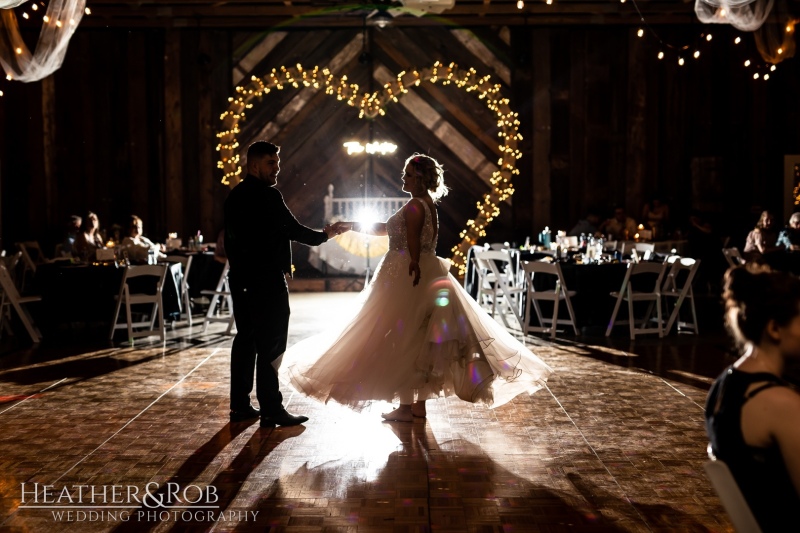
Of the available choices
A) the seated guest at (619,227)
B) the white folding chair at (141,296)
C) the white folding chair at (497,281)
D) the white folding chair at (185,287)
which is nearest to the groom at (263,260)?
the white folding chair at (141,296)

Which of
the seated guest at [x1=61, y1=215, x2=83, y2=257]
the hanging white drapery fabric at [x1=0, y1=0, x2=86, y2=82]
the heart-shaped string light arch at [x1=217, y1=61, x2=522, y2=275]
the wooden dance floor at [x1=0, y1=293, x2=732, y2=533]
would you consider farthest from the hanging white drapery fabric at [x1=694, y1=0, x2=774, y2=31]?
the seated guest at [x1=61, y1=215, x2=83, y2=257]

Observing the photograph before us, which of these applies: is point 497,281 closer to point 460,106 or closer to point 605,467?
point 605,467

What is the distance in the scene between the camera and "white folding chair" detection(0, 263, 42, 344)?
789 centimetres

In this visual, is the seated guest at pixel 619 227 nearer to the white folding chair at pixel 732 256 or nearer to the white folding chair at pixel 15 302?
the white folding chair at pixel 732 256

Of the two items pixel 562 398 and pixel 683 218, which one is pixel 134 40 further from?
pixel 562 398

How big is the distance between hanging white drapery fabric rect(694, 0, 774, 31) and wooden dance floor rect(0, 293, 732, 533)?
3.52 meters

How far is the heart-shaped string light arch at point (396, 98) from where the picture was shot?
42.7 feet

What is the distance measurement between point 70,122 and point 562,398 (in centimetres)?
1079

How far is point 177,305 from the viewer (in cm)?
887

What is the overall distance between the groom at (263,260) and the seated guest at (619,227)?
827 centimetres

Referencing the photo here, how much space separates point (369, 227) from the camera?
522 centimetres

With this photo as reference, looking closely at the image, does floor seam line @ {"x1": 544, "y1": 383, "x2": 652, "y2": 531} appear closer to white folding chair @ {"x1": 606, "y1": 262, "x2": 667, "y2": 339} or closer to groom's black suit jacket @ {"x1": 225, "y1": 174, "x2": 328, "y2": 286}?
groom's black suit jacket @ {"x1": 225, "y1": 174, "x2": 328, "y2": 286}

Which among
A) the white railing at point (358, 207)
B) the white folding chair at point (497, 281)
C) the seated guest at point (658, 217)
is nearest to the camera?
the white folding chair at point (497, 281)

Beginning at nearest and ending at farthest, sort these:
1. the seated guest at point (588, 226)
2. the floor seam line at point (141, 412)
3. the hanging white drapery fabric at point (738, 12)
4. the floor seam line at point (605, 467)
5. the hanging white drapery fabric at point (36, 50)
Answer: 1. the floor seam line at point (605, 467)
2. the floor seam line at point (141, 412)
3. the hanging white drapery fabric at point (36, 50)
4. the hanging white drapery fabric at point (738, 12)
5. the seated guest at point (588, 226)
